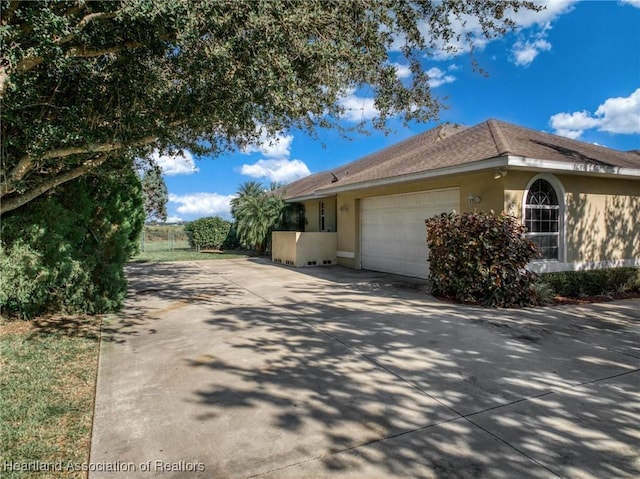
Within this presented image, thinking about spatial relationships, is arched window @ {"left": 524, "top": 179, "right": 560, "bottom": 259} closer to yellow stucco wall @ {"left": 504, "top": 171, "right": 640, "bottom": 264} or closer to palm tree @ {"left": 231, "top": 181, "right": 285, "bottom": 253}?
yellow stucco wall @ {"left": 504, "top": 171, "right": 640, "bottom": 264}

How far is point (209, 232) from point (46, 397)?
20.6 m

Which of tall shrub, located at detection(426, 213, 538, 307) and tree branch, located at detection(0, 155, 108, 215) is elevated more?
tree branch, located at detection(0, 155, 108, 215)

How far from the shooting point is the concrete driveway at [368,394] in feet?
8.85

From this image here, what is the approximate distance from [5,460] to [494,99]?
1484 cm

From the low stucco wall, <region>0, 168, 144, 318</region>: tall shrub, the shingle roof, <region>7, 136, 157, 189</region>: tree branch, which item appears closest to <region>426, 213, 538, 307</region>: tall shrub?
the shingle roof

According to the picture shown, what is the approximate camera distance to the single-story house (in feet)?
29.5

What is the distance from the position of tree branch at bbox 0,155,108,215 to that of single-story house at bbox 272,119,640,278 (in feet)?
25.2

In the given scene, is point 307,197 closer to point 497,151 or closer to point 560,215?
point 497,151

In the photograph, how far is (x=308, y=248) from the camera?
1546 centimetres

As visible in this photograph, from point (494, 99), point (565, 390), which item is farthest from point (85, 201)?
point (494, 99)

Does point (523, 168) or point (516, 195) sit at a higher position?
point (523, 168)

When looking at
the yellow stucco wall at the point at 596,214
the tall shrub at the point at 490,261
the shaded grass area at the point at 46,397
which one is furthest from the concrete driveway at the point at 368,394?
the yellow stucco wall at the point at 596,214

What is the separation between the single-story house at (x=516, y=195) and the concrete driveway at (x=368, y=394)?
3108 mm

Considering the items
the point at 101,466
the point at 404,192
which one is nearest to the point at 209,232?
the point at 404,192
